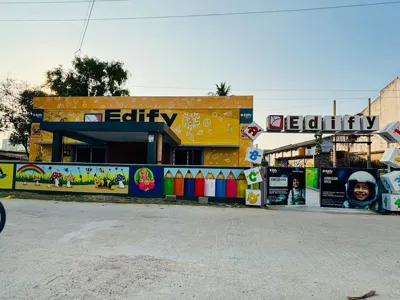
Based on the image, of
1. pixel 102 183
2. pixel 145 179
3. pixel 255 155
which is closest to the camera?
pixel 255 155

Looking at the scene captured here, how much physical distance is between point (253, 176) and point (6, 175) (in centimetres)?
1126

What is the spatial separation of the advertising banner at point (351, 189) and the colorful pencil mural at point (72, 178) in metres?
8.08

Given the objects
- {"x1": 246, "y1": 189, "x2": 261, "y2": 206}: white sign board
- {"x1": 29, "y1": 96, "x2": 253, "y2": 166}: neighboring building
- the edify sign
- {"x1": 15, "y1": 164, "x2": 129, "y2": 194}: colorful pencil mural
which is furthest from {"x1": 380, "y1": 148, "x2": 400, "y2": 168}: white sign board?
{"x1": 29, "y1": 96, "x2": 253, "y2": 166}: neighboring building

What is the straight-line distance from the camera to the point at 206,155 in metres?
20.2

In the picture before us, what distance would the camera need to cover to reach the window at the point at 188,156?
2056 centimetres

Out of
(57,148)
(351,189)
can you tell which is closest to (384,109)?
(351,189)

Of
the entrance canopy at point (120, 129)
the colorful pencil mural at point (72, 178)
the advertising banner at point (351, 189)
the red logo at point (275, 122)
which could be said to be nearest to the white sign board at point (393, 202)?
the advertising banner at point (351, 189)

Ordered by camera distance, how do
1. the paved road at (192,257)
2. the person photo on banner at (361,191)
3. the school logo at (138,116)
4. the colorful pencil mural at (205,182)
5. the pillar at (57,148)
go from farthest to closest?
the school logo at (138,116) → the pillar at (57,148) → the colorful pencil mural at (205,182) → the person photo on banner at (361,191) → the paved road at (192,257)

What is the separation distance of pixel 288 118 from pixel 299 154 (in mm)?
22037

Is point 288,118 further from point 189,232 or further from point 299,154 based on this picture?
point 299,154

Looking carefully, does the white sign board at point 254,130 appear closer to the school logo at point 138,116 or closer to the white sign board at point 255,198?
the white sign board at point 255,198

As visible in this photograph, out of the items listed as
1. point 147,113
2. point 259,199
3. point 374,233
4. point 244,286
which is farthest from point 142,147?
point 244,286

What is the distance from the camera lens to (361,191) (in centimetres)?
1041

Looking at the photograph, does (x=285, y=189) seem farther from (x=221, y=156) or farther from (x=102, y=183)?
(x=221, y=156)
